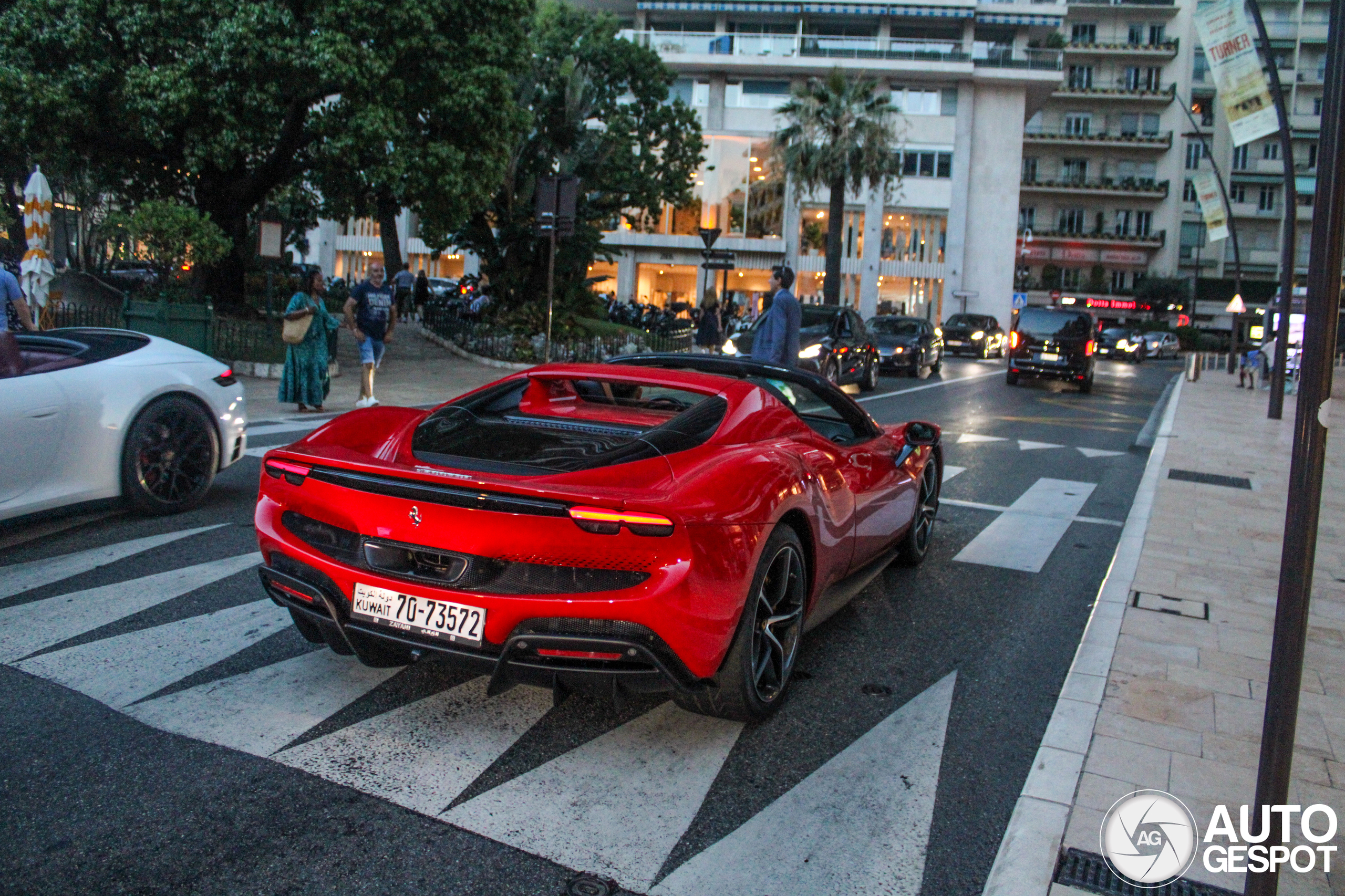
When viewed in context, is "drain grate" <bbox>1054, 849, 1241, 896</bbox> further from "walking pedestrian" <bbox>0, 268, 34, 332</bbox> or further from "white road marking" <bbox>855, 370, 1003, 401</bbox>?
"white road marking" <bbox>855, 370, 1003, 401</bbox>

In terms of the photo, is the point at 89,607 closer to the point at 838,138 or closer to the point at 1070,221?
the point at 838,138

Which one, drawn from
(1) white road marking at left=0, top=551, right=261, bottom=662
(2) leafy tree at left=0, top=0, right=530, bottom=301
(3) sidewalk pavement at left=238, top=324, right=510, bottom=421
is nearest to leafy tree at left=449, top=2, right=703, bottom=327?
(2) leafy tree at left=0, top=0, right=530, bottom=301

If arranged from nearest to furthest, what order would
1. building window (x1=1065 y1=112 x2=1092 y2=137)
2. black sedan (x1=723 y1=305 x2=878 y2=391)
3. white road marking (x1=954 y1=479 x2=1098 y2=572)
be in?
1. white road marking (x1=954 y1=479 x2=1098 y2=572)
2. black sedan (x1=723 y1=305 x2=878 y2=391)
3. building window (x1=1065 y1=112 x2=1092 y2=137)

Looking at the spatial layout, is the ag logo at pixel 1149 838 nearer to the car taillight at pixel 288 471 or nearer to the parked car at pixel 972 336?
the car taillight at pixel 288 471

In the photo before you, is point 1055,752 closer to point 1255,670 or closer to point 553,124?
point 1255,670

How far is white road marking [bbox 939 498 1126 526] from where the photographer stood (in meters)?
8.46

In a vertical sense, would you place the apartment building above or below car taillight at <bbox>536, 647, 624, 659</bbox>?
above

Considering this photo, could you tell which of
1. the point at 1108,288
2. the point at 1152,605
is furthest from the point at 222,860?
the point at 1108,288

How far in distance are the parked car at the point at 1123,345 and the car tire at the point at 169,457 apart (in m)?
46.2

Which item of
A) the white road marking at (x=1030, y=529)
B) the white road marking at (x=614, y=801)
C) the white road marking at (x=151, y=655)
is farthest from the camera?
the white road marking at (x=1030, y=529)

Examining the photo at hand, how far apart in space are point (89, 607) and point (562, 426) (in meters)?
2.43

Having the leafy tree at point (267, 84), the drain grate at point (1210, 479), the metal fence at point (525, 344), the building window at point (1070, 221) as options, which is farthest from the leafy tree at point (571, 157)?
the building window at point (1070, 221)

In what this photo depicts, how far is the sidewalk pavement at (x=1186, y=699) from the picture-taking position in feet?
10.4

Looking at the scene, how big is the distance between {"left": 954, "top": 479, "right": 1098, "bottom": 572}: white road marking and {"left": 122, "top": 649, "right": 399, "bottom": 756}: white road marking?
413cm
